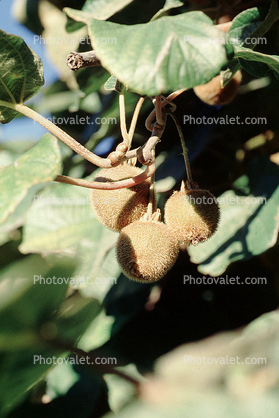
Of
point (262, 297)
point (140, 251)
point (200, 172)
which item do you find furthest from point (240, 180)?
point (140, 251)

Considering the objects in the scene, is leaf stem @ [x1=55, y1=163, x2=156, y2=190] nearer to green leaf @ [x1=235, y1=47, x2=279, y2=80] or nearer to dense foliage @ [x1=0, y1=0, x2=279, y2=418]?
green leaf @ [x1=235, y1=47, x2=279, y2=80]

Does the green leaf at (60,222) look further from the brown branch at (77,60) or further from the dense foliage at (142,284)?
the brown branch at (77,60)

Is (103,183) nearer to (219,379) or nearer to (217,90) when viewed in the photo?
(217,90)

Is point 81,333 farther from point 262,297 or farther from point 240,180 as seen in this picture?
point 240,180

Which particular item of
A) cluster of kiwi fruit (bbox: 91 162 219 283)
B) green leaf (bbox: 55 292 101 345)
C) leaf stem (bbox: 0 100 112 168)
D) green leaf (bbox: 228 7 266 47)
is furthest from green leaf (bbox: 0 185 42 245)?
green leaf (bbox: 228 7 266 47)

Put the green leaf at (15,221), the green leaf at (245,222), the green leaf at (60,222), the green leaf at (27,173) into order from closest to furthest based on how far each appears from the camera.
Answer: the green leaf at (27,173) → the green leaf at (245,222) → the green leaf at (60,222) → the green leaf at (15,221)

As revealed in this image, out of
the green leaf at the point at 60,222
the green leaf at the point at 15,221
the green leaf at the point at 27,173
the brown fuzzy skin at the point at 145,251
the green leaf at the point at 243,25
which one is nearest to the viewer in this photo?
the green leaf at the point at 27,173

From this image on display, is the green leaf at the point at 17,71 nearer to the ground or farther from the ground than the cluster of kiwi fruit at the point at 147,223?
farther from the ground

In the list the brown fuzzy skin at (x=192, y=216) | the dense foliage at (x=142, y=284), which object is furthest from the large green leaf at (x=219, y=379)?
the brown fuzzy skin at (x=192, y=216)

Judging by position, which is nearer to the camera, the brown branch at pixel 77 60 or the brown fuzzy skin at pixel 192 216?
the brown branch at pixel 77 60
